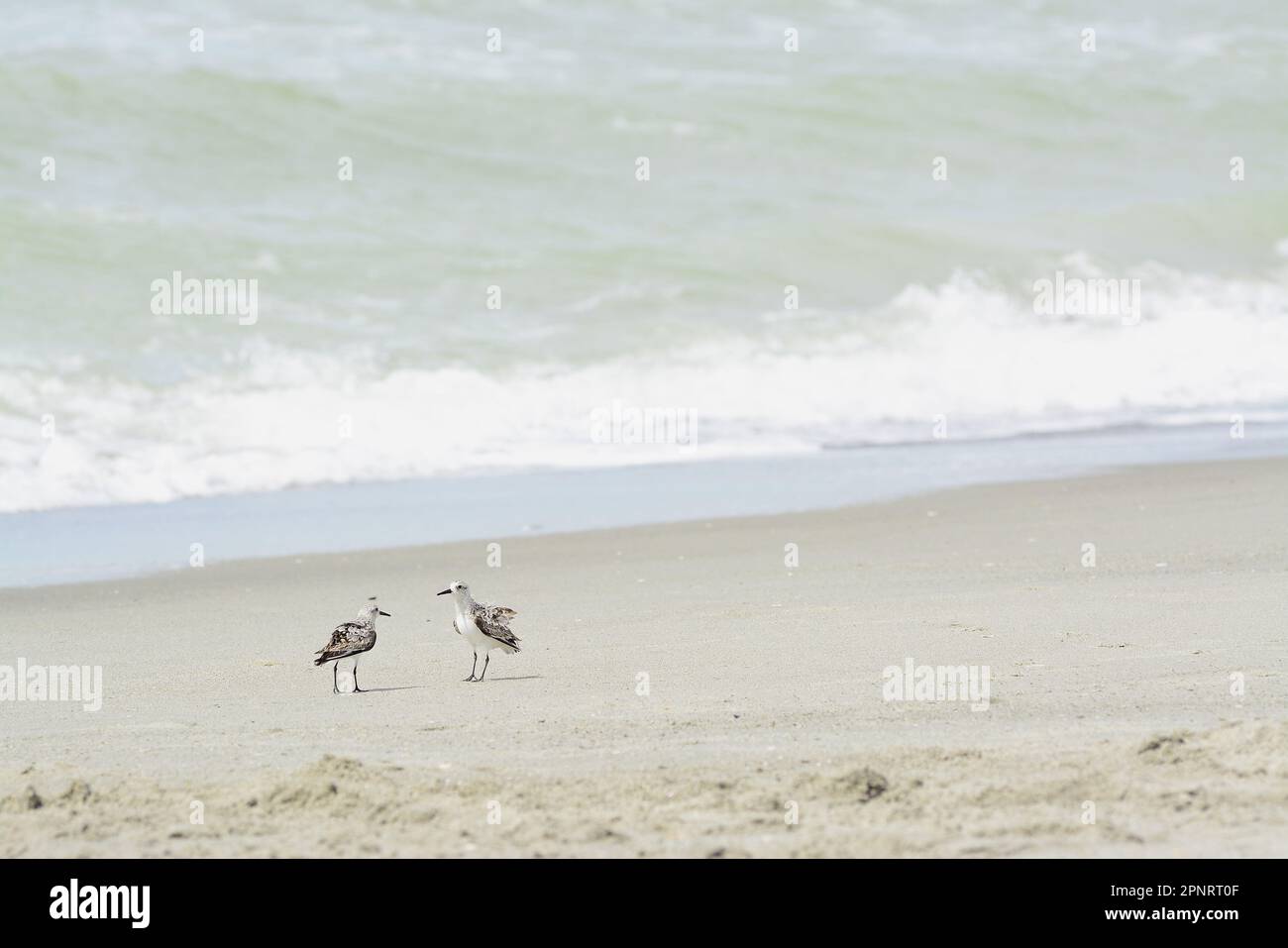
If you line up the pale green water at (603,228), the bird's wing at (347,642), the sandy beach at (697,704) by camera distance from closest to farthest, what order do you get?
the sandy beach at (697,704) < the bird's wing at (347,642) < the pale green water at (603,228)

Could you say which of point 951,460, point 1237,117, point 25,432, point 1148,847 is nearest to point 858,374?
point 951,460

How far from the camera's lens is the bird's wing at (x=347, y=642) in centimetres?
595

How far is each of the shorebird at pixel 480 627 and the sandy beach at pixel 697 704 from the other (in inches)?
5.3

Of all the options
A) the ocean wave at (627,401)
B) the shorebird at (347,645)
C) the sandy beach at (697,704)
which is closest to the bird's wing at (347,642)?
the shorebird at (347,645)

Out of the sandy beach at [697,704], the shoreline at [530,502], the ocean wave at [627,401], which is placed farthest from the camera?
the ocean wave at [627,401]

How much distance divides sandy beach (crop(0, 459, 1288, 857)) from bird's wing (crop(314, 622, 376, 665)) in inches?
6.4

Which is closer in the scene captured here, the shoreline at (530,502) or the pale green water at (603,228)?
the shoreline at (530,502)

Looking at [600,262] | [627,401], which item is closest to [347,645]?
[627,401]

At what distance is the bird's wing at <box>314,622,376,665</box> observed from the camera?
5.95 meters

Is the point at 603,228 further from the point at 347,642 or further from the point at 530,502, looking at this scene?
the point at 347,642

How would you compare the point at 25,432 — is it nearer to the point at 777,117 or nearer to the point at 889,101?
the point at 777,117

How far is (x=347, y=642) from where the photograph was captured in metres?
5.98

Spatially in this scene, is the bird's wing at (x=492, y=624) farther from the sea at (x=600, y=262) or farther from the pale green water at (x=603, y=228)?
the pale green water at (x=603, y=228)

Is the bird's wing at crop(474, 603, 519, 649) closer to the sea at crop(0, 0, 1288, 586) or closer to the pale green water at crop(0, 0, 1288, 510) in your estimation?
the sea at crop(0, 0, 1288, 586)
